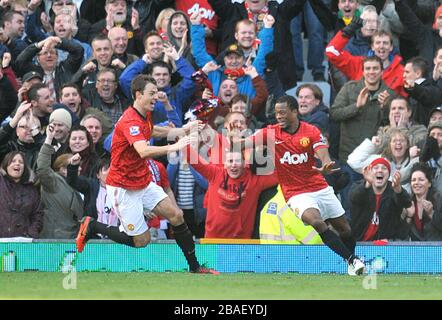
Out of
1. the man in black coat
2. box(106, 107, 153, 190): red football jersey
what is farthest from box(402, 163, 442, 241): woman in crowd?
box(106, 107, 153, 190): red football jersey

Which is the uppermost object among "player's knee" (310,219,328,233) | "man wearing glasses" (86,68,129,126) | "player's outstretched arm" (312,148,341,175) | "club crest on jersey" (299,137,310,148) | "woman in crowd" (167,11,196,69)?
"woman in crowd" (167,11,196,69)

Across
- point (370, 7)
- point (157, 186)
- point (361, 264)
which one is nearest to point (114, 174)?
point (157, 186)

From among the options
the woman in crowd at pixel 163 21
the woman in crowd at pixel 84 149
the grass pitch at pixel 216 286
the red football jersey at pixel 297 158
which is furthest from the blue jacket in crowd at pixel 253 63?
the grass pitch at pixel 216 286

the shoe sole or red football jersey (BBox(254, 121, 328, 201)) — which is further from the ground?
red football jersey (BBox(254, 121, 328, 201))

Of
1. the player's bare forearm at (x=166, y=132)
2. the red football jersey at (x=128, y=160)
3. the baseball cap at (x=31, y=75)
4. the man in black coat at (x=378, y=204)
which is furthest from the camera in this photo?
the baseball cap at (x=31, y=75)

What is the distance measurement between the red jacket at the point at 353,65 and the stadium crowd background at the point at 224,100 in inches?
1.2

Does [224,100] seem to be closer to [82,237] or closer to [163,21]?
[163,21]

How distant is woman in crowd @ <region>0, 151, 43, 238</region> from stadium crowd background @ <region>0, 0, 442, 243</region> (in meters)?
0.02

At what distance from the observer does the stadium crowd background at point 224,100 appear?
16125mm

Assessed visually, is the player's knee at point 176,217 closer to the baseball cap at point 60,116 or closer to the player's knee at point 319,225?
the player's knee at point 319,225

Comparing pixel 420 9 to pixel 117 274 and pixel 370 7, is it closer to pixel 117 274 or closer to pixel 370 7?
pixel 370 7

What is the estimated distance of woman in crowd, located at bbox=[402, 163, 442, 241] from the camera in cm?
1616

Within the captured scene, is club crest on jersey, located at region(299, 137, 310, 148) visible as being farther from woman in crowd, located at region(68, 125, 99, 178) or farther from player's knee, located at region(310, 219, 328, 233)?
woman in crowd, located at region(68, 125, 99, 178)

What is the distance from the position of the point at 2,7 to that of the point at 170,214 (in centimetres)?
594
